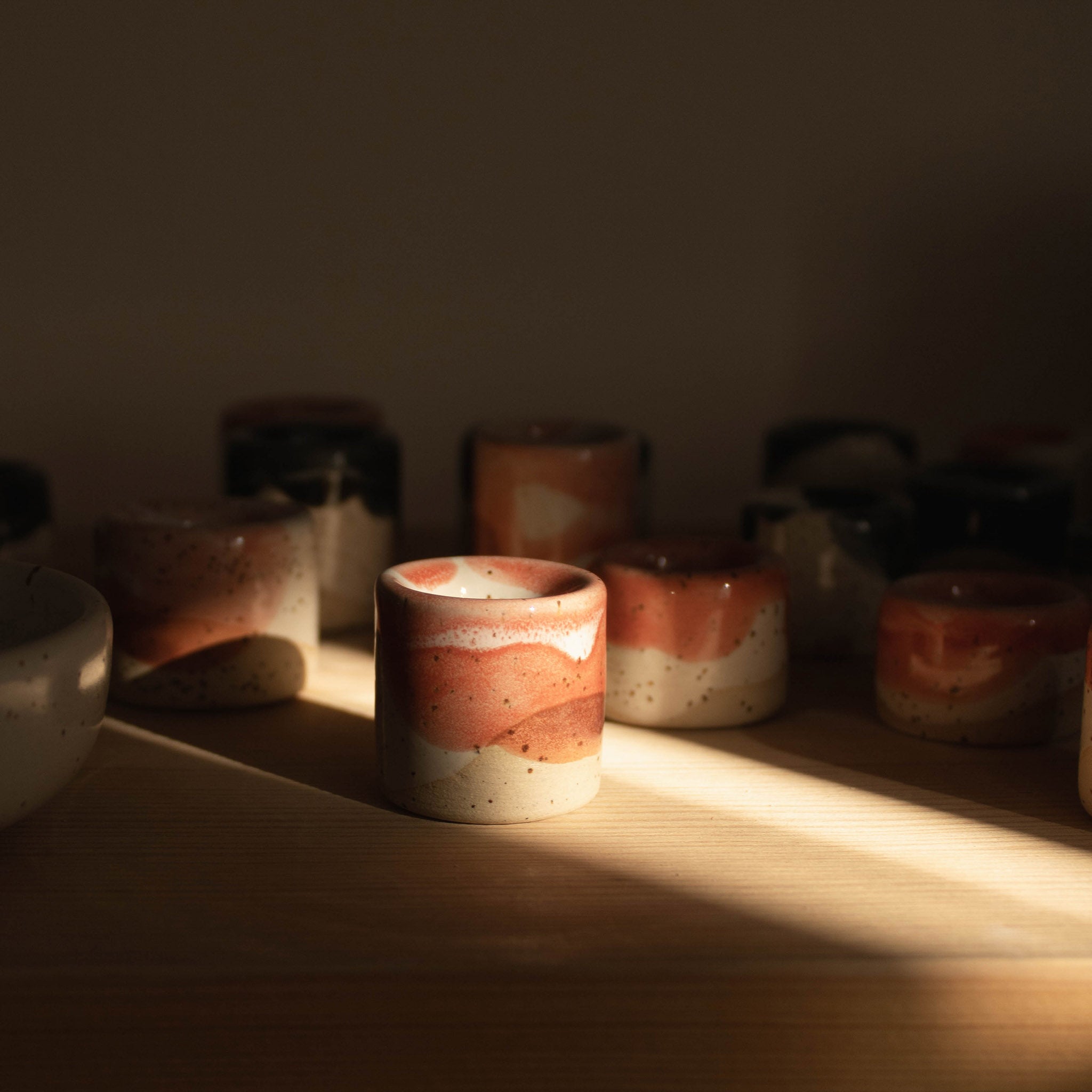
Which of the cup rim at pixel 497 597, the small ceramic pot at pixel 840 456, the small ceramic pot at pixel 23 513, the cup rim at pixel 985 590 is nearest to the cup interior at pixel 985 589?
the cup rim at pixel 985 590

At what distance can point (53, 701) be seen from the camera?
0.54 metres

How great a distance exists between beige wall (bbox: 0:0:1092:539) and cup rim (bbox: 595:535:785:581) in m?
0.67

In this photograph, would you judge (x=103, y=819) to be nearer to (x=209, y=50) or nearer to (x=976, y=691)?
(x=976, y=691)

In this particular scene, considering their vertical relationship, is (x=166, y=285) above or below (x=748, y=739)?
above

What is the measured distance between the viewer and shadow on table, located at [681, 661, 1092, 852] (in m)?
0.64

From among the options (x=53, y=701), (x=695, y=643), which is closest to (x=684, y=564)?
(x=695, y=643)

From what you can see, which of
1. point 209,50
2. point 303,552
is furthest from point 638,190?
point 303,552

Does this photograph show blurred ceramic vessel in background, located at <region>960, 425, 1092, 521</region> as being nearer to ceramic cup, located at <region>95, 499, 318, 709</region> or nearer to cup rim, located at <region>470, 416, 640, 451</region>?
cup rim, located at <region>470, 416, 640, 451</region>

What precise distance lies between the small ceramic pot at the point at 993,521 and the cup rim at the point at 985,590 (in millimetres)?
144

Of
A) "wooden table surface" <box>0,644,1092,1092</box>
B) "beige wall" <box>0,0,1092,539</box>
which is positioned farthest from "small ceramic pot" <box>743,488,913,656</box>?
"beige wall" <box>0,0,1092,539</box>

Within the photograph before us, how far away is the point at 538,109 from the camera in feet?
4.53

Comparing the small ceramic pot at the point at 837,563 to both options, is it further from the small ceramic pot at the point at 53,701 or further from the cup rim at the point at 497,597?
the small ceramic pot at the point at 53,701

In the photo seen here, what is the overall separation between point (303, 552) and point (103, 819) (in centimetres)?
22

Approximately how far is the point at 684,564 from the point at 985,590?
0.63 feet
